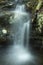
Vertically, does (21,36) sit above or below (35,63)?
above

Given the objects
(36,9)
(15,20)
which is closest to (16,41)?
(15,20)

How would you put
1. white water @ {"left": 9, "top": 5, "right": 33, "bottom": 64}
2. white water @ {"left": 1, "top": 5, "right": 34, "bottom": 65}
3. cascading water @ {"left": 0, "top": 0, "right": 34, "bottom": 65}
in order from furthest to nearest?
1. white water @ {"left": 9, "top": 5, "right": 33, "bottom": 64}
2. cascading water @ {"left": 0, "top": 0, "right": 34, "bottom": 65}
3. white water @ {"left": 1, "top": 5, "right": 34, "bottom": 65}

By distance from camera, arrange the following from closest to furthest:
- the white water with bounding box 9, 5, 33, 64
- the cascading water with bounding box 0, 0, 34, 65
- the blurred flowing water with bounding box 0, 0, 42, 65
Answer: the blurred flowing water with bounding box 0, 0, 42, 65 < the cascading water with bounding box 0, 0, 34, 65 < the white water with bounding box 9, 5, 33, 64

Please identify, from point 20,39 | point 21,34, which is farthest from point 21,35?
point 20,39

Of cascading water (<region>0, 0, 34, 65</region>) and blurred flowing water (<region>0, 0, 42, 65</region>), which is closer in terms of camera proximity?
blurred flowing water (<region>0, 0, 42, 65</region>)

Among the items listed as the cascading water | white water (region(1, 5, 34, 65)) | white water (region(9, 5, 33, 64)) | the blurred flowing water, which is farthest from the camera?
white water (region(9, 5, 33, 64))

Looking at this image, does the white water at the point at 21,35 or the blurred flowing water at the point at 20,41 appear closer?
the blurred flowing water at the point at 20,41

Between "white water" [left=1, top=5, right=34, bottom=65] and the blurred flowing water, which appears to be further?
"white water" [left=1, top=5, right=34, bottom=65]

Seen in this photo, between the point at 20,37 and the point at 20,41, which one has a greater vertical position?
the point at 20,37

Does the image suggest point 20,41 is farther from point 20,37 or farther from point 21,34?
point 21,34

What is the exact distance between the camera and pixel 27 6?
10.0 metres

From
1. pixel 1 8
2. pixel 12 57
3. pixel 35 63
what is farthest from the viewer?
pixel 1 8

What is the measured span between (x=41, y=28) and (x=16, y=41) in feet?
4.65

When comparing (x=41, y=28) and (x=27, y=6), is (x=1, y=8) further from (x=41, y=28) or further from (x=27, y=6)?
(x=41, y=28)
